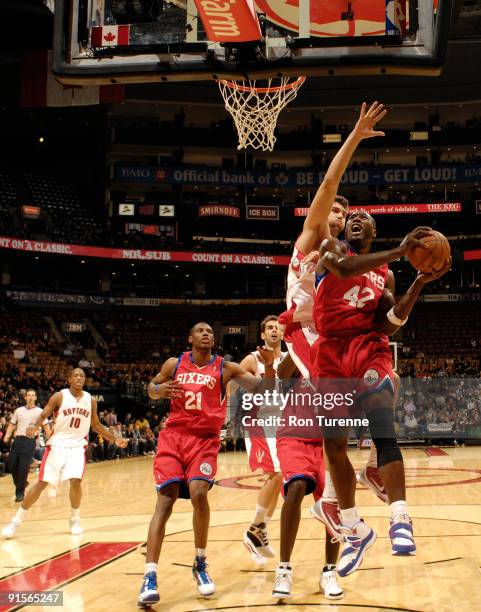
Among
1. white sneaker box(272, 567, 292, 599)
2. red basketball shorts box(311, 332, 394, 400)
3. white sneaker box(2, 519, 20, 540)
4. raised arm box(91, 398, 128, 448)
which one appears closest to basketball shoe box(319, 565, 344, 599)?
white sneaker box(272, 567, 292, 599)

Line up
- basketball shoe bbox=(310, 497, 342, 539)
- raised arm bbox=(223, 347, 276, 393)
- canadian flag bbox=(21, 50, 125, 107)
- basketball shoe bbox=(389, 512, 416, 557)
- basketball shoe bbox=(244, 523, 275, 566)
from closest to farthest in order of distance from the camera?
basketball shoe bbox=(389, 512, 416, 557)
basketball shoe bbox=(310, 497, 342, 539)
raised arm bbox=(223, 347, 276, 393)
basketball shoe bbox=(244, 523, 275, 566)
canadian flag bbox=(21, 50, 125, 107)

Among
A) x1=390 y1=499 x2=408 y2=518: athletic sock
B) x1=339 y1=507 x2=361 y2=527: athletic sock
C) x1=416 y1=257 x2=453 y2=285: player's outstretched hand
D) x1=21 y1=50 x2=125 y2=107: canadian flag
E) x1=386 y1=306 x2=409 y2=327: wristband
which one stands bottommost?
Answer: x1=339 y1=507 x2=361 y2=527: athletic sock

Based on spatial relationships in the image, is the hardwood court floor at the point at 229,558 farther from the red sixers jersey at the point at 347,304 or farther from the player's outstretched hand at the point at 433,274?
the player's outstretched hand at the point at 433,274

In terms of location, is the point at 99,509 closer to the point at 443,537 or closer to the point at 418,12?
the point at 443,537

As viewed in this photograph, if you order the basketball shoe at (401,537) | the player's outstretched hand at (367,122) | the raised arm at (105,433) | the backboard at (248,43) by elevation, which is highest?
the backboard at (248,43)

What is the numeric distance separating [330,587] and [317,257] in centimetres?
250

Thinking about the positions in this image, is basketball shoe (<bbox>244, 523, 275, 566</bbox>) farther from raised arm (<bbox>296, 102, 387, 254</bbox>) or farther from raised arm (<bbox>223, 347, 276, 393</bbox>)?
raised arm (<bbox>296, 102, 387, 254</bbox>)

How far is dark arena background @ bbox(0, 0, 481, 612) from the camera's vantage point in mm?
6086

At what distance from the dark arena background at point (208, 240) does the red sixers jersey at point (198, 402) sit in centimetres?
133

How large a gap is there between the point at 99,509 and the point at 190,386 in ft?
19.2

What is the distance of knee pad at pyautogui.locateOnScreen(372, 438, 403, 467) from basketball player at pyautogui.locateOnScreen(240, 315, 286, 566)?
7.06 ft

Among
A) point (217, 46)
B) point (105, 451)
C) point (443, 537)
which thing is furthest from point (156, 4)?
point (105, 451)

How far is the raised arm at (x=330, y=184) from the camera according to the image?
15.6 ft

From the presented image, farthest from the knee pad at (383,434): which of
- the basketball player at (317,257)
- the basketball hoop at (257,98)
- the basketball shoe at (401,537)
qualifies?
the basketball hoop at (257,98)
